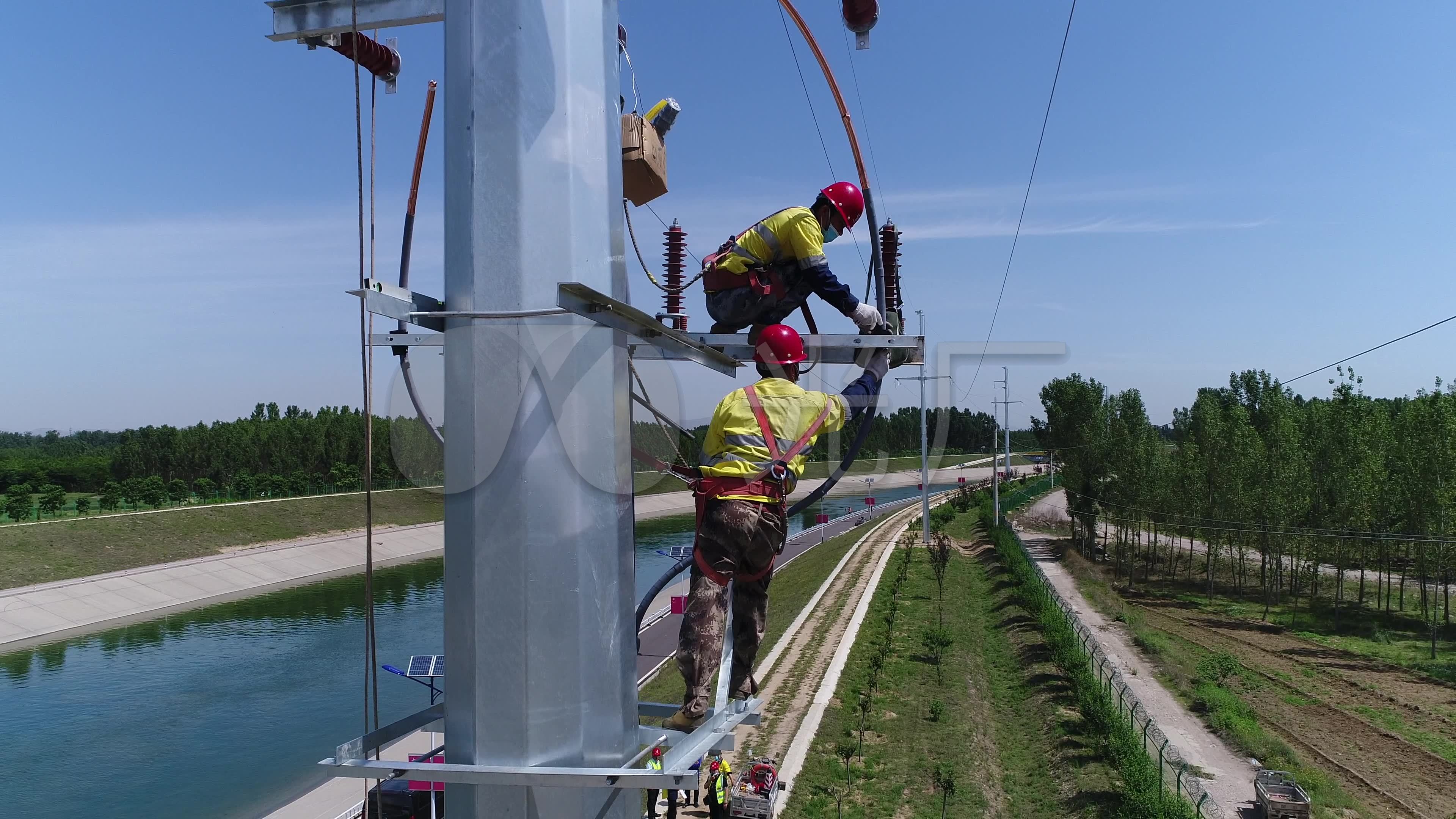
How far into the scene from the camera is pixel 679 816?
46.2ft

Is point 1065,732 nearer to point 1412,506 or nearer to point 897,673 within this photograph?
point 897,673

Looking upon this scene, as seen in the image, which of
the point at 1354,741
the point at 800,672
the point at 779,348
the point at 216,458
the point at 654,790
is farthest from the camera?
the point at 216,458

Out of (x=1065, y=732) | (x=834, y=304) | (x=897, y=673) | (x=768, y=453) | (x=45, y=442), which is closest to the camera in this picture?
(x=768, y=453)

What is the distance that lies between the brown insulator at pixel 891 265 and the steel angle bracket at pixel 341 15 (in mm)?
2252

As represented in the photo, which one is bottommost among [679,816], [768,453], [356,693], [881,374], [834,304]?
[356,693]

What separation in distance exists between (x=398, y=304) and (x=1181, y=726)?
2285cm

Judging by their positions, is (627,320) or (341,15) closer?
(627,320)

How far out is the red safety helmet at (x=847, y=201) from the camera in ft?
13.2

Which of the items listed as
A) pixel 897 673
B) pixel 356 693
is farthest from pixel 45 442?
pixel 897 673

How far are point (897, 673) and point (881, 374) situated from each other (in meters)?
21.4

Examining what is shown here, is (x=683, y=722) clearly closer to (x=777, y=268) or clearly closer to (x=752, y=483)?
(x=752, y=483)

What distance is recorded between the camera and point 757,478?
3184mm

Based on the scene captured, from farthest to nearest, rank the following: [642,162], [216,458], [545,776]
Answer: [216,458] → [642,162] → [545,776]

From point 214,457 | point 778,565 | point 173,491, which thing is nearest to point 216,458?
point 214,457
